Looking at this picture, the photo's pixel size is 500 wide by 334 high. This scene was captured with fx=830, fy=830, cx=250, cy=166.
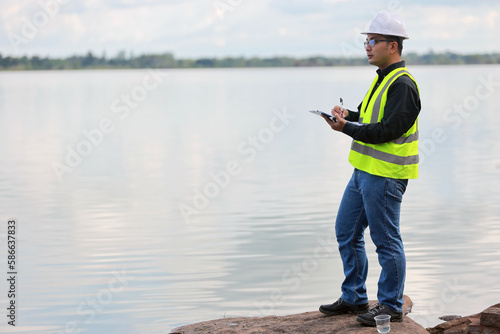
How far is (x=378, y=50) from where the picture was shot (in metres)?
5.33

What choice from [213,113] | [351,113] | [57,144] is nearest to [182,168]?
[57,144]

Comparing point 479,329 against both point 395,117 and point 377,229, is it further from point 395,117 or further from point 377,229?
point 395,117

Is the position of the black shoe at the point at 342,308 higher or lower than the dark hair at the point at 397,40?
lower

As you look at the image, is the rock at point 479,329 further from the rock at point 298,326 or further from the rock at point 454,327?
the rock at point 298,326

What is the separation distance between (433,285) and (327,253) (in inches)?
64.8

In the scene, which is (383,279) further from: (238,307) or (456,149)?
(456,149)

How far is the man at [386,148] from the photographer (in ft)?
16.9

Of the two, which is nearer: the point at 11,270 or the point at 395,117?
the point at 395,117

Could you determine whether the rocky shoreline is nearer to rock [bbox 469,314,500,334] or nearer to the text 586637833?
rock [bbox 469,314,500,334]

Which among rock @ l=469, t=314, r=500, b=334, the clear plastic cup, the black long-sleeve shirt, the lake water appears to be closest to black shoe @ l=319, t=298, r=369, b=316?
the clear plastic cup

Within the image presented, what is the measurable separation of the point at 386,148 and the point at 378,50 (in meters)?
0.64

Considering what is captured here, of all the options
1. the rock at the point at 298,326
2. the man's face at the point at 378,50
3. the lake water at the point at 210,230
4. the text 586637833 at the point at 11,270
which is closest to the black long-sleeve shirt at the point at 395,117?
the man's face at the point at 378,50

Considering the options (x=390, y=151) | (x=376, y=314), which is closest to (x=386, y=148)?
(x=390, y=151)

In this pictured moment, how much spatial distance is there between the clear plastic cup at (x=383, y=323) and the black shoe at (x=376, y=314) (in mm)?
151
